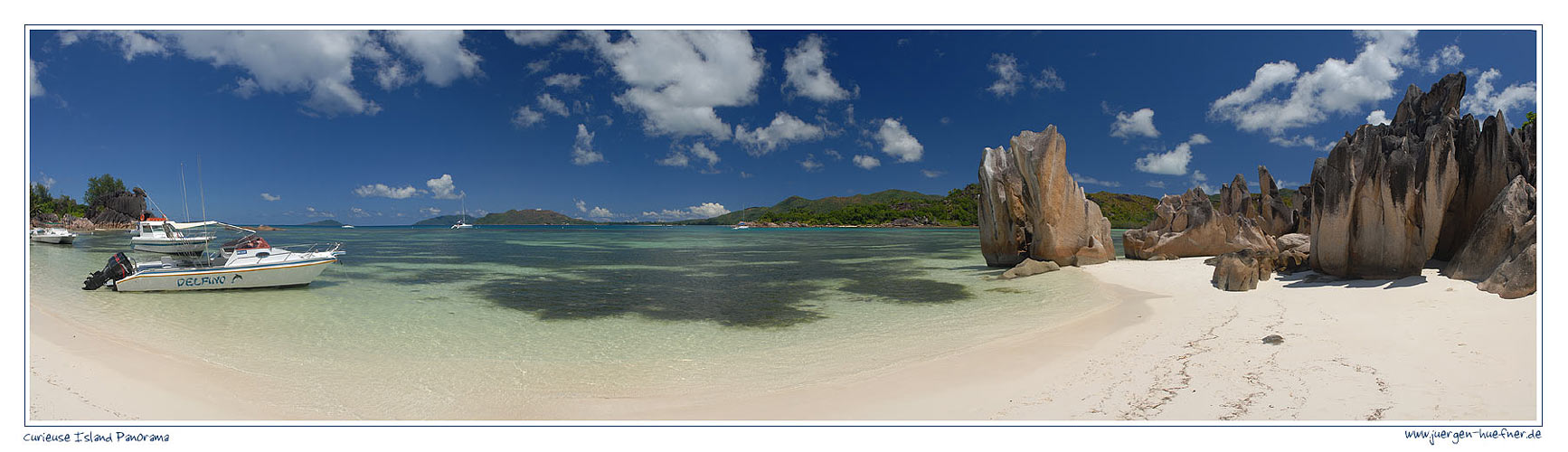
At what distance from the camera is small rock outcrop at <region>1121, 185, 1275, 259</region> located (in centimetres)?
2358

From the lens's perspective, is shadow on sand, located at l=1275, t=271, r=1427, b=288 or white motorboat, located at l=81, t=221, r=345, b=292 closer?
shadow on sand, located at l=1275, t=271, r=1427, b=288

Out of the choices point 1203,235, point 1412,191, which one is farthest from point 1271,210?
point 1412,191

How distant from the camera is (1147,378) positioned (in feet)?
21.6

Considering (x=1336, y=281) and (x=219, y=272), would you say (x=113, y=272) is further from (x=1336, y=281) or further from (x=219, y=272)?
(x=1336, y=281)

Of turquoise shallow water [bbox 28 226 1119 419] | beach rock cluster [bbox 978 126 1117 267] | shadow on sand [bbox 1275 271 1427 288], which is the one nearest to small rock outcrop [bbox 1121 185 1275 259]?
beach rock cluster [bbox 978 126 1117 267]

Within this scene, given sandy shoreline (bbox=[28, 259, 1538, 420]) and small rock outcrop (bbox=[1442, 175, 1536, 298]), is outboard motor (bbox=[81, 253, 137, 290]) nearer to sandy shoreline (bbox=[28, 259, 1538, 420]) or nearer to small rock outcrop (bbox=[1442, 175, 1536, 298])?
sandy shoreline (bbox=[28, 259, 1538, 420])

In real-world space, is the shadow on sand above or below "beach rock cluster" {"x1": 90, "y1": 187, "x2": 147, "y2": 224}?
below

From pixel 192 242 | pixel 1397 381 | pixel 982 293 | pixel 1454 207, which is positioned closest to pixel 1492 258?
pixel 1454 207

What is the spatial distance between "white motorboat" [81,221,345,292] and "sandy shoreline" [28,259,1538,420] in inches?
308

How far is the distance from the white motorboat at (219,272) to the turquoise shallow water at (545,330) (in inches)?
16.4

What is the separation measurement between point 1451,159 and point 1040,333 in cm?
1022

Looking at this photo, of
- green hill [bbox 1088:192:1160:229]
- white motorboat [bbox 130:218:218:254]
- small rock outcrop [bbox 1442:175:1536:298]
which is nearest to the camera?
small rock outcrop [bbox 1442:175:1536:298]

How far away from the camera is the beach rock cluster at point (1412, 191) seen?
11711 mm

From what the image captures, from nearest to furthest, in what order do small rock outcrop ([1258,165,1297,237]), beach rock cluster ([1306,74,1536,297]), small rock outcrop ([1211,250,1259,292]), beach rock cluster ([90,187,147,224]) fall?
beach rock cluster ([1306,74,1536,297]) → small rock outcrop ([1211,250,1259,292]) → small rock outcrop ([1258,165,1297,237]) → beach rock cluster ([90,187,147,224])
